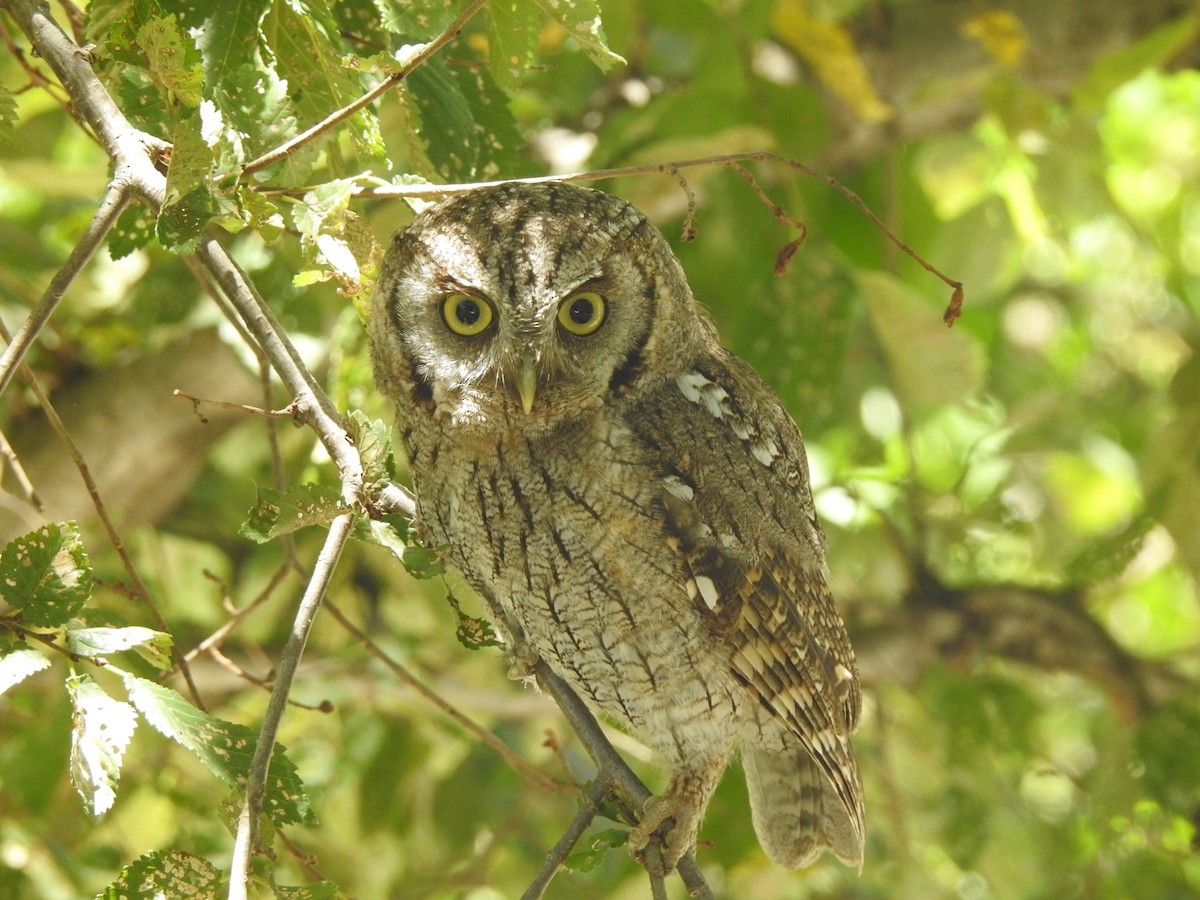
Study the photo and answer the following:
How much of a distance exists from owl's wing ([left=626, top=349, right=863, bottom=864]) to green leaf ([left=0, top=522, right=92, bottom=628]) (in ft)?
2.64

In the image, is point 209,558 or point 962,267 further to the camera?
point 209,558

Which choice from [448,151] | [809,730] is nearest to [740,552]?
[809,730]

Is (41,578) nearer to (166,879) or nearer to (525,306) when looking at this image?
(166,879)

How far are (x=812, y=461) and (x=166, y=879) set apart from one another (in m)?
2.29

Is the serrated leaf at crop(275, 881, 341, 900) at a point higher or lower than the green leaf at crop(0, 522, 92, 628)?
lower

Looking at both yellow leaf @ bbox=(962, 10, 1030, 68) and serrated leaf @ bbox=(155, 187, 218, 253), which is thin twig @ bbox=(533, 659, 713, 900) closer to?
serrated leaf @ bbox=(155, 187, 218, 253)

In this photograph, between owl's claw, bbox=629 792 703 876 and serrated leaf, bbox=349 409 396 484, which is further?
owl's claw, bbox=629 792 703 876

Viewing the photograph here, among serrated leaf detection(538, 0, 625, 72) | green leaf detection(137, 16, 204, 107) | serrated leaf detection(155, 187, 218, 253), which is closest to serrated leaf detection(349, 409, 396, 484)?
serrated leaf detection(155, 187, 218, 253)

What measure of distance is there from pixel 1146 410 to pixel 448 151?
3144mm

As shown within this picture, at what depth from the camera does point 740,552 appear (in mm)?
1718

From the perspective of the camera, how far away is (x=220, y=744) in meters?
1.14

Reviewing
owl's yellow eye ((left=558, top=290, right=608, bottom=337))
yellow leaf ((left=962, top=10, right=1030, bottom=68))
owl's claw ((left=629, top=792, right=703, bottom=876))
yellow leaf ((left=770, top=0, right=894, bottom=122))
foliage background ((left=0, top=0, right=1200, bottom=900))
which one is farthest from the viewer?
yellow leaf ((left=962, top=10, right=1030, bottom=68))

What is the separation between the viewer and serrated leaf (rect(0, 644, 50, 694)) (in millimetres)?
1016

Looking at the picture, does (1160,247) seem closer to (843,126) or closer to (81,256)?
(843,126)
